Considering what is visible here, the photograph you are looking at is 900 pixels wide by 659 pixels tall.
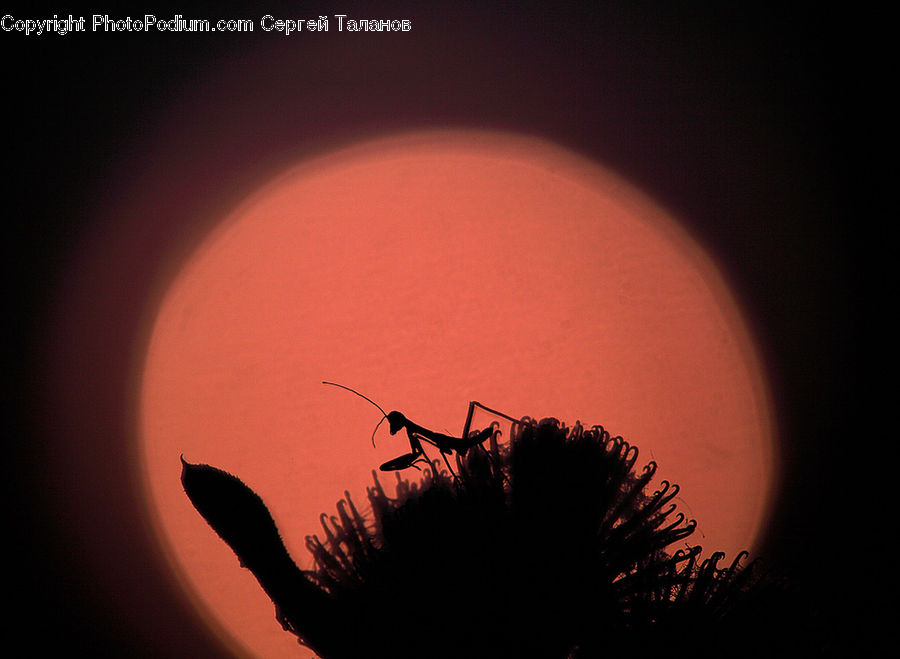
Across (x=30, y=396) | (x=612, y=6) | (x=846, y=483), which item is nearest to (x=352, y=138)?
(x=612, y=6)

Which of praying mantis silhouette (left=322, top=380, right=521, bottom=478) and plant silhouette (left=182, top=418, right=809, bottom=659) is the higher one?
praying mantis silhouette (left=322, top=380, right=521, bottom=478)

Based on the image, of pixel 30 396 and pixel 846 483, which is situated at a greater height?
pixel 30 396

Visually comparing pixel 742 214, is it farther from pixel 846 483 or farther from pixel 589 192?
pixel 846 483

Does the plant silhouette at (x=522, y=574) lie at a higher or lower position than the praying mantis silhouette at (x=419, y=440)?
lower

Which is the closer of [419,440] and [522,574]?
[522,574]

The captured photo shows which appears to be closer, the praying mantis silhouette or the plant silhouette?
the plant silhouette

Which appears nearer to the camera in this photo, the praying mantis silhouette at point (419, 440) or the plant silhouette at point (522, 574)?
the plant silhouette at point (522, 574)

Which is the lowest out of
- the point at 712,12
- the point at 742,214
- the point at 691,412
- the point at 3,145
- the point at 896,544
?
the point at 896,544

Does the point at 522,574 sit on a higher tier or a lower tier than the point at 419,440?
lower
